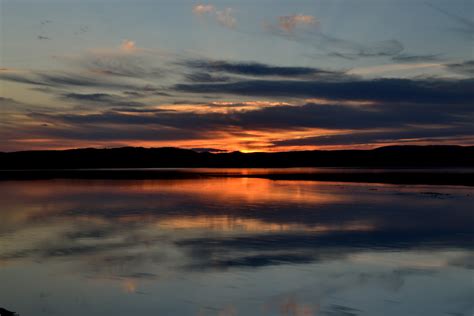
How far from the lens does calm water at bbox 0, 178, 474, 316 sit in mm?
13703

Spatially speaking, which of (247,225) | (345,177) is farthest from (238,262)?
(345,177)

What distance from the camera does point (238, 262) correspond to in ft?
59.9

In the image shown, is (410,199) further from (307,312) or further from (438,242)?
(307,312)

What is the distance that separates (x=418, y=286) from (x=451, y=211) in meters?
19.8

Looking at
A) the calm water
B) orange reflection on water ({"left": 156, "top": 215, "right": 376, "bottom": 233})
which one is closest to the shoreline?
the calm water

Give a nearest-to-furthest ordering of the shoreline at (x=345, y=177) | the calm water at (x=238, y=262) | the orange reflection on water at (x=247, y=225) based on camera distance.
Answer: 1. the calm water at (x=238, y=262)
2. the orange reflection on water at (x=247, y=225)
3. the shoreline at (x=345, y=177)

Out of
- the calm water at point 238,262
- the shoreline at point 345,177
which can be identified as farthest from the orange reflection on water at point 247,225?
the shoreline at point 345,177

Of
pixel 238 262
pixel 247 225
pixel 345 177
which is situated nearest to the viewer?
pixel 238 262

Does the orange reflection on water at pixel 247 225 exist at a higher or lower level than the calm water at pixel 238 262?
higher

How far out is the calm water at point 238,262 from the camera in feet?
45.0

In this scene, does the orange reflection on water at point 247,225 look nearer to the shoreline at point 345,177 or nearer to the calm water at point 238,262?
the calm water at point 238,262

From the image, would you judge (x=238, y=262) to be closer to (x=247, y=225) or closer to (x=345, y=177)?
(x=247, y=225)

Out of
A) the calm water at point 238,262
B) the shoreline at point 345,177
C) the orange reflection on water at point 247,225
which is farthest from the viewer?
the shoreline at point 345,177

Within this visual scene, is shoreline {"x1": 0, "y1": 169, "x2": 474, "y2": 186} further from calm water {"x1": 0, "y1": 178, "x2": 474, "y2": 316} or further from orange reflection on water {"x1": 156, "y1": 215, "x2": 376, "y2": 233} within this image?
orange reflection on water {"x1": 156, "y1": 215, "x2": 376, "y2": 233}
